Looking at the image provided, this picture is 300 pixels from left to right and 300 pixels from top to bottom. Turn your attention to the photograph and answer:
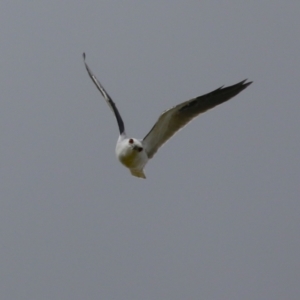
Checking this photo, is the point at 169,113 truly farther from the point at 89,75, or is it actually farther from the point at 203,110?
the point at 89,75

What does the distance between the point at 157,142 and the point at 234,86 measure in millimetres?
1293

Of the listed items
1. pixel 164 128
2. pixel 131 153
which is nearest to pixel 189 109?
pixel 164 128

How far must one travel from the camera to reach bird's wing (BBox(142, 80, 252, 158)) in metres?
17.2

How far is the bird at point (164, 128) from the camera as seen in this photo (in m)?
17.2

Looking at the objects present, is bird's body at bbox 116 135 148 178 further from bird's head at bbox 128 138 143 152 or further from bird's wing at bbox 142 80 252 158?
bird's wing at bbox 142 80 252 158

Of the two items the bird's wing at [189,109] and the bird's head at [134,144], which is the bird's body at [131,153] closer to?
the bird's head at [134,144]

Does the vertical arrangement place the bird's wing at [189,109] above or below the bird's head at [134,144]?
above

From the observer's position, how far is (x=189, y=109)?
56.9 ft

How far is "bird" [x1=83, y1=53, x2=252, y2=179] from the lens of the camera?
17188mm

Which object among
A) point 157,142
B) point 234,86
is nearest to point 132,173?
point 157,142

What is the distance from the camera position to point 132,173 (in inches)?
692

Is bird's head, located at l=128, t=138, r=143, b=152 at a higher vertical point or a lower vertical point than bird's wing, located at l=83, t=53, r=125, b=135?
lower

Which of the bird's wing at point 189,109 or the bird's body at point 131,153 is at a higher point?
the bird's wing at point 189,109

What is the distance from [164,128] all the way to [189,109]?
43 cm
